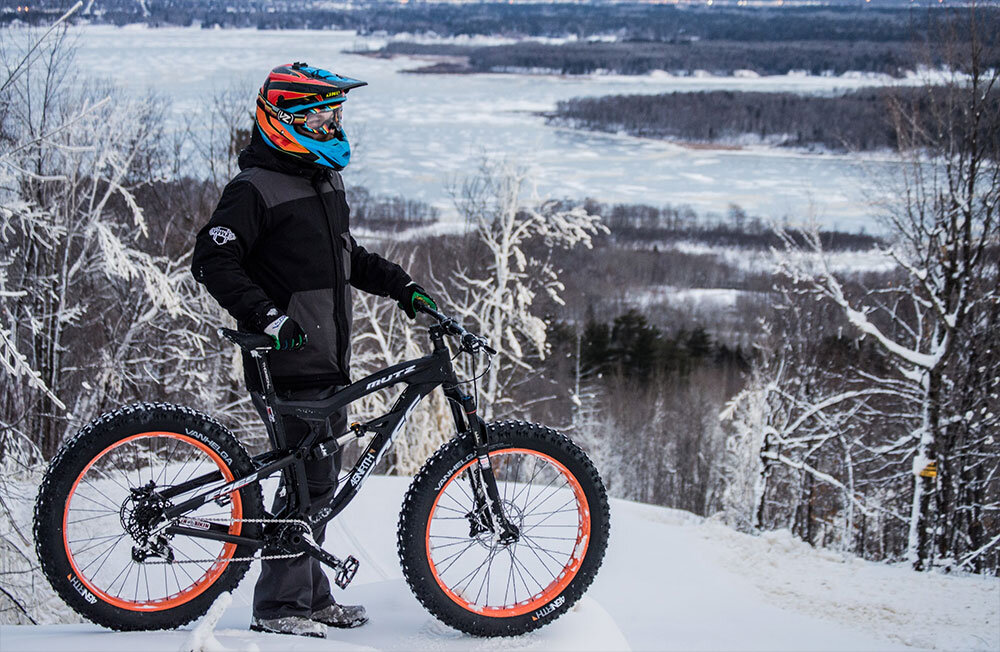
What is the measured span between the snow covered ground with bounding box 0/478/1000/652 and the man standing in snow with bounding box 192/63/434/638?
1.13 ft

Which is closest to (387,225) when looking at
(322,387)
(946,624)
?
(946,624)

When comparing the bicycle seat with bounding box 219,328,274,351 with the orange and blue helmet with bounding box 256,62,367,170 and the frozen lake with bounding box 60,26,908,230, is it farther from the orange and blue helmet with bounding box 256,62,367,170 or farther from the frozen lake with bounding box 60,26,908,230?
the frozen lake with bounding box 60,26,908,230

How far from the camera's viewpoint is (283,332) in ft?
9.84

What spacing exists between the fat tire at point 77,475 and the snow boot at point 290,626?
206 mm

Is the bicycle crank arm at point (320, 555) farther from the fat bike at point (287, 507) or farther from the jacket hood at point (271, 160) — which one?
the jacket hood at point (271, 160)

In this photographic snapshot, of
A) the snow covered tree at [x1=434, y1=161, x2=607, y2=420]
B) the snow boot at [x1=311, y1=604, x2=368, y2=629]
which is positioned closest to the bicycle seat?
the snow boot at [x1=311, y1=604, x2=368, y2=629]

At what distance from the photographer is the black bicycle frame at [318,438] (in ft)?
10.7

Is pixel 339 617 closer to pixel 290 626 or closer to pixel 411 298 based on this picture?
pixel 290 626

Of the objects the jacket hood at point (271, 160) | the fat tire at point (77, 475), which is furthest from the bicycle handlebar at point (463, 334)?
the fat tire at point (77, 475)

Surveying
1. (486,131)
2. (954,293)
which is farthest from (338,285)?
(486,131)

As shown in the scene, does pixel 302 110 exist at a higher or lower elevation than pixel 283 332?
higher

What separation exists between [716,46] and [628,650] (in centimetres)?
13705

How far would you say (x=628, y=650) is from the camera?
3.57m

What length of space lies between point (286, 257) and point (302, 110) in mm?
590
